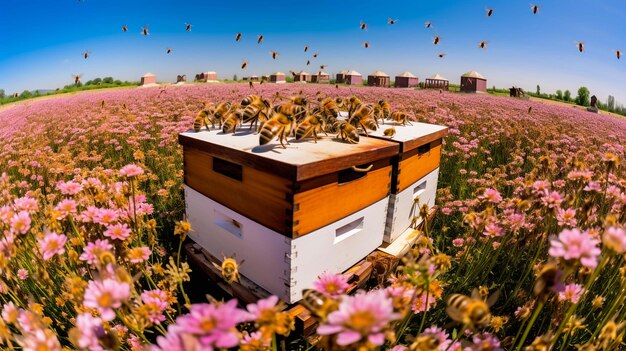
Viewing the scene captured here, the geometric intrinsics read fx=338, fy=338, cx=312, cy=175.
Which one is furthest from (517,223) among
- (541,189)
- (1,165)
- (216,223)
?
(1,165)

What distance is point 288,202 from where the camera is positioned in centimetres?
235

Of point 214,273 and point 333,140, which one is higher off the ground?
point 333,140

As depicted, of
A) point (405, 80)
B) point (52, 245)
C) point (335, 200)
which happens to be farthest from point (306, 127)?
point (405, 80)

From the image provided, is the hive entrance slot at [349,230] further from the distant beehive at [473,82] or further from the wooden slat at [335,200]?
the distant beehive at [473,82]

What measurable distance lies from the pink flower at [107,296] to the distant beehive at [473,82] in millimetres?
47108

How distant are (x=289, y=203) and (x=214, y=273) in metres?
1.20

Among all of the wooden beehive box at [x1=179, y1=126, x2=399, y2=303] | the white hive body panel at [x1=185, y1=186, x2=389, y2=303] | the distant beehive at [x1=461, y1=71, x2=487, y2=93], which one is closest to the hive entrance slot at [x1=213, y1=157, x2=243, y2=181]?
the wooden beehive box at [x1=179, y1=126, x2=399, y2=303]

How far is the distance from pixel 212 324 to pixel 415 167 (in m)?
3.19

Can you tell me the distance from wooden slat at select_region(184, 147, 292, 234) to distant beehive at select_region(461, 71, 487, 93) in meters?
45.4

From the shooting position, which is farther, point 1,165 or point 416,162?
point 1,165

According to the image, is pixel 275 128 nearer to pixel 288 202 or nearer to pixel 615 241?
pixel 288 202

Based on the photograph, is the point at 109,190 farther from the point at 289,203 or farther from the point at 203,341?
the point at 203,341

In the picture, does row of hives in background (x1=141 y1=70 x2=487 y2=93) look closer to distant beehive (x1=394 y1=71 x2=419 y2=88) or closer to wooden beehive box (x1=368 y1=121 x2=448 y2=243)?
distant beehive (x1=394 y1=71 x2=419 y2=88)

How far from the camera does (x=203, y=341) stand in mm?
861
